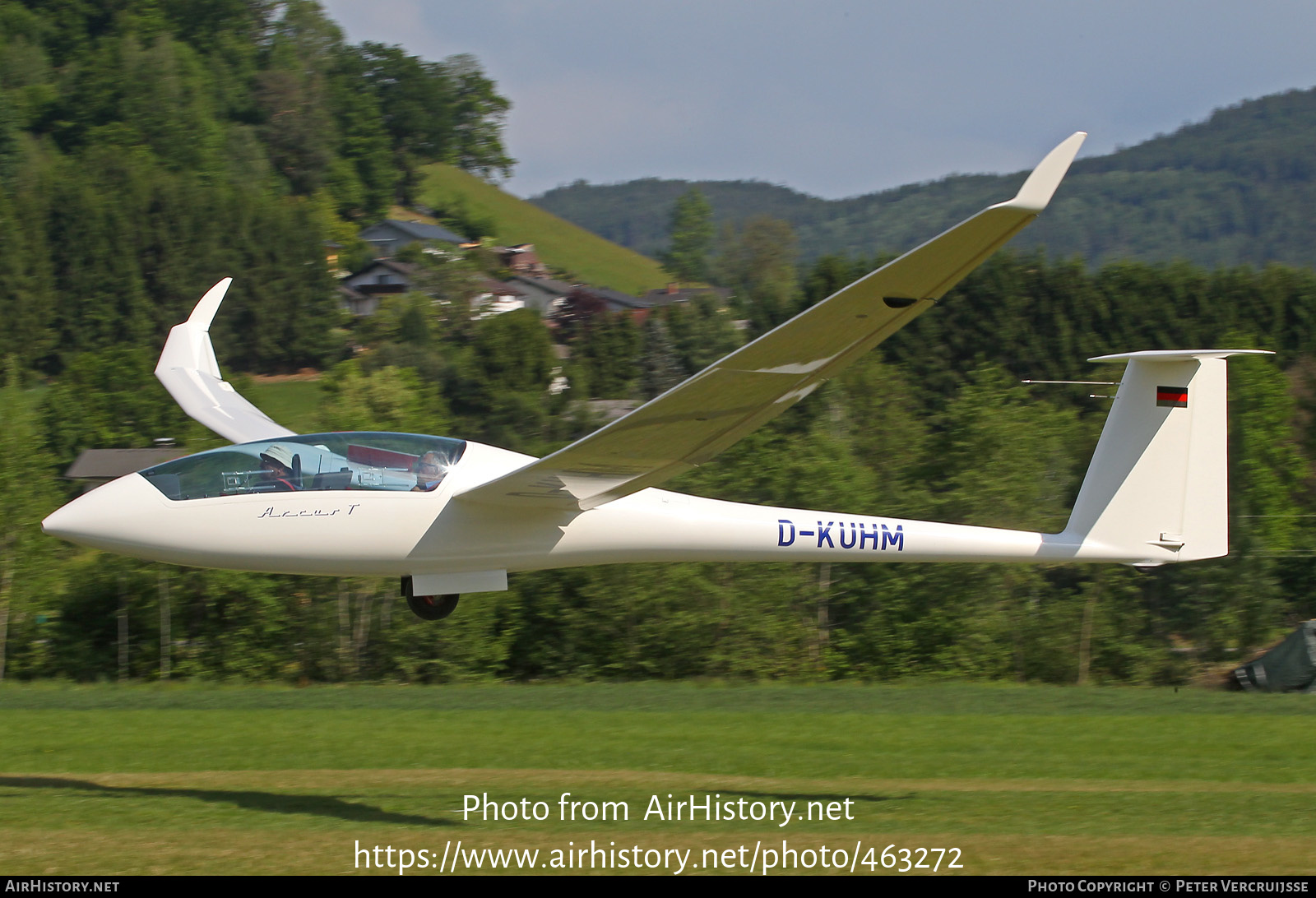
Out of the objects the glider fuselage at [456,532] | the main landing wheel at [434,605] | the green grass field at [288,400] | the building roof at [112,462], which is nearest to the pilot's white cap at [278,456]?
the glider fuselage at [456,532]

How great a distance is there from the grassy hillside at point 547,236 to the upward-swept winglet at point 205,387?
11838 cm

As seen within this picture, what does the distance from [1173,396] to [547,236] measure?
132 m

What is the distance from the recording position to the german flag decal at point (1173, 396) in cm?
1084

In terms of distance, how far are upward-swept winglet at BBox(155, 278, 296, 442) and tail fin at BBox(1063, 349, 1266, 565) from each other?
299 inches

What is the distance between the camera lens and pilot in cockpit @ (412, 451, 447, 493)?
933 centimetres

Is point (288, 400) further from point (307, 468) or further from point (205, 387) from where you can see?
point (307, 468)

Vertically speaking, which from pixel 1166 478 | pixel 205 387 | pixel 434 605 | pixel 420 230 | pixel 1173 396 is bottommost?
pixel 434 605

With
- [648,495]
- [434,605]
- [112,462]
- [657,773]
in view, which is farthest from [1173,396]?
[112,462]

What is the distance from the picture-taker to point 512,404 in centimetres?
5812

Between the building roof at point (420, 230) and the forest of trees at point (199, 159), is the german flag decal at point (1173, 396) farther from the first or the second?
the building roof at point (420, 230)

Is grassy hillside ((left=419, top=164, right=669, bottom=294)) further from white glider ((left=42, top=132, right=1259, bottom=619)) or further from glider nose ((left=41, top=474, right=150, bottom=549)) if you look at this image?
glider nose ((left=41, top=474, right=150, bottom=549))

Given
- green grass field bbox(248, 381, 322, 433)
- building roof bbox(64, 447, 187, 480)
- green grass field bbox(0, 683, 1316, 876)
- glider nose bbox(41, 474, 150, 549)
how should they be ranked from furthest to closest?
green grass field bbox(248, 381, 322, 433) → building roof bbox(64, 447, 187, 480) → green grass field bbox(0, 683, 1316, 876) → glider nose bbox(41, 474, 150, 549)

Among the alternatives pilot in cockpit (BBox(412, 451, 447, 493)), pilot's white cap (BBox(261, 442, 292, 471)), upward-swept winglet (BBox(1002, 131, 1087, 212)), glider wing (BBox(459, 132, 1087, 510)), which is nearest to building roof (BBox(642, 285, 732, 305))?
pilot in cockpit (BBox(412, 451, 447, 493))

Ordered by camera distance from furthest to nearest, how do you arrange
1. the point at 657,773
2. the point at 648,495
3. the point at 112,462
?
the point at 112,462
the point at 657,773
the point at 648,495
